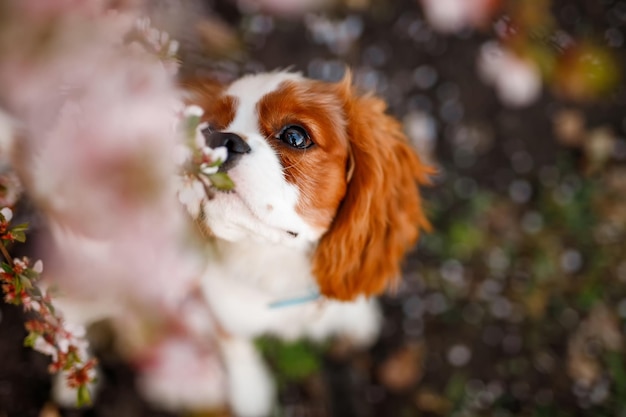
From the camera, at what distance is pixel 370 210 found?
1363 mm

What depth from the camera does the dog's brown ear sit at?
1.30 meters

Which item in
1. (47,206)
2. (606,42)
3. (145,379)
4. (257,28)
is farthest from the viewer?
(606,42)

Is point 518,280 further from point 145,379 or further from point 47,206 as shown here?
point 47,206

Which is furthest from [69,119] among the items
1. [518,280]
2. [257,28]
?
[518,280]

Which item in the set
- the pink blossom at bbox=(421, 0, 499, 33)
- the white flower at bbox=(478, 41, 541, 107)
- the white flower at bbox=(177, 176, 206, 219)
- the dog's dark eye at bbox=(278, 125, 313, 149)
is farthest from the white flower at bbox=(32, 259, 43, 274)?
the white flower at bbox=(478, 41, 541, 107)

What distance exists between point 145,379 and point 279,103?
1.32 m

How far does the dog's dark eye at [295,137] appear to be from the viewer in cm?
118

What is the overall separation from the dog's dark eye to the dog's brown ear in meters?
0.15

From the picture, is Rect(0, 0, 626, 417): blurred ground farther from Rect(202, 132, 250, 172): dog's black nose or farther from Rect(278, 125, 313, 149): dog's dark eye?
Rect(202, 132, 250, 172): dog's black nose

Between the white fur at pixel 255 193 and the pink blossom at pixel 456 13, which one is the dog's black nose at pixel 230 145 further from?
the pink blossom at pixel 456 13

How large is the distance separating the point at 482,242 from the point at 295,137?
1494mm

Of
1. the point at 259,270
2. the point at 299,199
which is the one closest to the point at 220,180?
the point at 299,199

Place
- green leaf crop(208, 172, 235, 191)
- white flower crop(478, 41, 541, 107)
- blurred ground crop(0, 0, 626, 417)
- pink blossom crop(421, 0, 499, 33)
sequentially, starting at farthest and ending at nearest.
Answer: white flower crop(478, 41, 541, 107), blurred ground crop(0, 0, 626, 417), pink blossom crop(421, 0, 499, 33), green leaf crop(208, 172, 235, 191)

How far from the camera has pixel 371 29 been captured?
2.42 m
